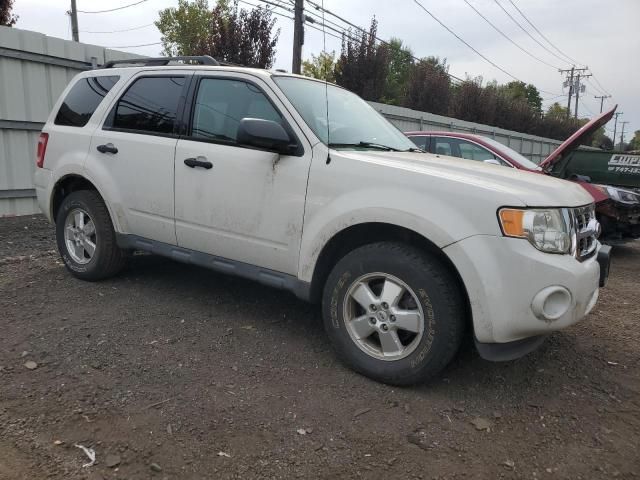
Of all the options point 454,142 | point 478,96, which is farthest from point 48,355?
point 478,96

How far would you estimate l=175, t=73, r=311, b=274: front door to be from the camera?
A: 11.2ft

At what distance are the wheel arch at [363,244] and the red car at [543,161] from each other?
11.1ft

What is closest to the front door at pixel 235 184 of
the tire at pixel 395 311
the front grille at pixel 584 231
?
the tire at pixel 395 311

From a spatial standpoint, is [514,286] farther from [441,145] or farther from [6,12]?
[6,12]

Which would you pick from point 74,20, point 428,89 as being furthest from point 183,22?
point 428,89

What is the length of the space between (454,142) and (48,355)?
6.05 meters

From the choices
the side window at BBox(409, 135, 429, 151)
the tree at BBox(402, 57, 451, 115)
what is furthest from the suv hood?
the tree at BBox(402, 57, 451, 115)

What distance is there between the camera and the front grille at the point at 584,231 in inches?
117

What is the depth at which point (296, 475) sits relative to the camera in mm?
2338

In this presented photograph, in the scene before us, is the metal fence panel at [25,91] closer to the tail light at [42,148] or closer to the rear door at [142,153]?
the tail light at [42,148]

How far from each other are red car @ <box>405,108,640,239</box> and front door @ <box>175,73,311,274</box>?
3192 mm

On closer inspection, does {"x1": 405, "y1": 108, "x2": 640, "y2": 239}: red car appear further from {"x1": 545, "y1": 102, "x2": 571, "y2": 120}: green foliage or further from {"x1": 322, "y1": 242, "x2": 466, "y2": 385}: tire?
{"x1": 545, "y1": 102, "x2": 571, "y2": 120}: green foliage

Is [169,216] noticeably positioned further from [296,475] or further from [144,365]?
[296,475]

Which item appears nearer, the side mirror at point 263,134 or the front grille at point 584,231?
the front grille at point 584,231
